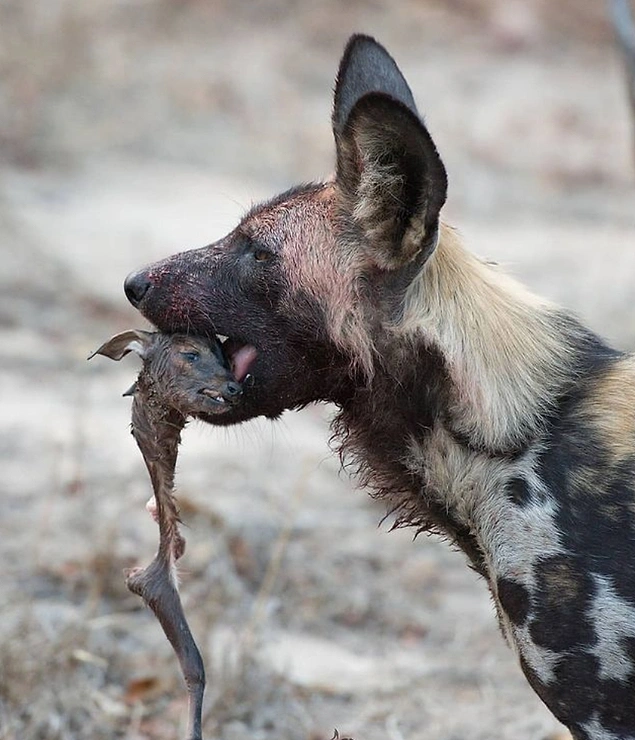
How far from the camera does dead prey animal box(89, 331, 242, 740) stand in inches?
106

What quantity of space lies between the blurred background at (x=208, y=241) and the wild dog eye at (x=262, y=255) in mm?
1285

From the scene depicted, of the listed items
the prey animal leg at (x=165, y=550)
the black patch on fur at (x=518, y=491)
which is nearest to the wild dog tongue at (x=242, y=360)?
the prey animal leg at (x=165, y=550)

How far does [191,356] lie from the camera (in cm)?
271

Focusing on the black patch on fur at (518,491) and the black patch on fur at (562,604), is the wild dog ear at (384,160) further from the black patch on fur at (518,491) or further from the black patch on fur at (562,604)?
the black patch on fur at (562,604)

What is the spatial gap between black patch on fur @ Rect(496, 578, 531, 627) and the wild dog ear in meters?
0.63

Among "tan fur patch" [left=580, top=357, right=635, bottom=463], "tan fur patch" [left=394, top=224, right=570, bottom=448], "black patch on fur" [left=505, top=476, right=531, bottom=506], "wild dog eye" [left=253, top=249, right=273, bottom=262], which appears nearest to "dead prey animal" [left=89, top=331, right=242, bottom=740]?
"wild dog eye" [left=253, top=249, right=273, bottom=262]

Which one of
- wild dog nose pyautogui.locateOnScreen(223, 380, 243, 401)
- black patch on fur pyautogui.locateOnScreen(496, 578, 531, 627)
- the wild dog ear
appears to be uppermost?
the wild dog ear

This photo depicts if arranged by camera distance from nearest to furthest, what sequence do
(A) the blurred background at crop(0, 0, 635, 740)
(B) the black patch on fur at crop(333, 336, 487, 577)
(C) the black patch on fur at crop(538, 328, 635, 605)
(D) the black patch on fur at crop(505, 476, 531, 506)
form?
(C) the black patch on fur at crop(538, 328, 635, 605) → (D) the black patch on fur at crop(505, 476, 531, 506) → (B) the black patch on fur at crop(333, 336, 487, 577) → (A) the blurred background at crop(0, 0, 635, 740)

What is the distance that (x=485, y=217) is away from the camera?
9398 mm

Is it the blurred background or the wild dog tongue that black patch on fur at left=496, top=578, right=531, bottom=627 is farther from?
the blurred background

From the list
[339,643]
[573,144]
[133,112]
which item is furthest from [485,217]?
[339,643]

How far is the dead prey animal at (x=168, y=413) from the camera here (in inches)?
106

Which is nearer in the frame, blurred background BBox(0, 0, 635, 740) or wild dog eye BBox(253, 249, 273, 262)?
wild dog eye BBox(253, 249, 273, 262)

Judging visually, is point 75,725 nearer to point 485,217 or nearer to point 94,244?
point 94,244
